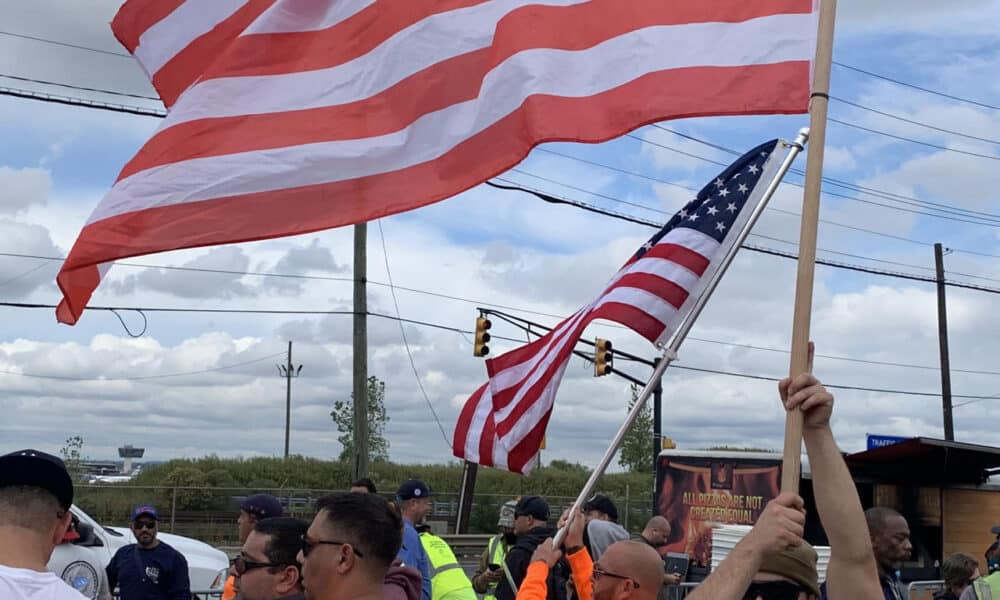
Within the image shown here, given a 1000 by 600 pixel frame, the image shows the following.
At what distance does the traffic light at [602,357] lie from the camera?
2662cm

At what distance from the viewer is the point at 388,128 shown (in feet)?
16.3

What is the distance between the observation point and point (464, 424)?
830 cm

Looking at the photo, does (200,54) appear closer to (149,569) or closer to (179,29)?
(179,29)

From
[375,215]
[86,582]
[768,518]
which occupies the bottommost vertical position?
[86,582]

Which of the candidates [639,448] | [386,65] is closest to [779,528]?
[386,65]

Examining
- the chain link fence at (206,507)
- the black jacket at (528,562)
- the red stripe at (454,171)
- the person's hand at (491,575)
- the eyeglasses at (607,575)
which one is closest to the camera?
the eyeglasses at (607,575)

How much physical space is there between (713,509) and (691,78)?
13795 millimetres

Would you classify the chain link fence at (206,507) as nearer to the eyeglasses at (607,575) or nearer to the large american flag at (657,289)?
the large american flag at (657,289)

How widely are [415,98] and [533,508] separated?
163 inches

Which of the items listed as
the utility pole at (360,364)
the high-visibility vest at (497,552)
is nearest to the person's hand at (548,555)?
the high-visibility vest at (497,552)

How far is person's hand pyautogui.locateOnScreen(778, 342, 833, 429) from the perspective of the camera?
3150 mm

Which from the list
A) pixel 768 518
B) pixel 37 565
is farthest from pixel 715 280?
pixel 37 565

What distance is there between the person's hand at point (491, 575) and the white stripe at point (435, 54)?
475 cm

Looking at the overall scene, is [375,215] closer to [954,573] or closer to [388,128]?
[388,128]
